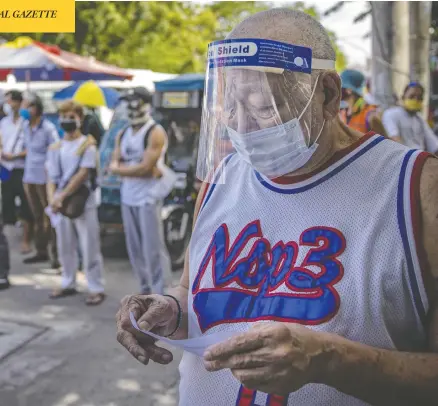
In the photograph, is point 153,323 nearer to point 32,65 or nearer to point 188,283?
point 188,283

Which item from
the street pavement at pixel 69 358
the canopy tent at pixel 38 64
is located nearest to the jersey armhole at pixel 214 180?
the street pavement at pixel 69 358

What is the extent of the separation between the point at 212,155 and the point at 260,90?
299 millimetres

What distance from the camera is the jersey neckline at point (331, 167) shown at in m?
1.48

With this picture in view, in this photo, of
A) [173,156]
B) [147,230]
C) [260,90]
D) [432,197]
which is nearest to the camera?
[432,197]

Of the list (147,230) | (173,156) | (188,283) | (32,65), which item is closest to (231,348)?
(188,283)

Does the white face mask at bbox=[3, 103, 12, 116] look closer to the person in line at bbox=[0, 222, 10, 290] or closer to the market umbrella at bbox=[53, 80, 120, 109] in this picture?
the market umbrella at bbox=[53, 80, 120, 109]

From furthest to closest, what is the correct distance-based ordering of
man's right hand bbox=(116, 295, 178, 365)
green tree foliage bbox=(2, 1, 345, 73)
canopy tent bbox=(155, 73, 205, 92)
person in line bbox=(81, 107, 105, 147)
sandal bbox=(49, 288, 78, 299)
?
green tree foliage bbox=(2, 1, 345, 73) < canopy tent bbox=(155, 73, 205, 92) < person in line bbox=(81, 107, 105, 147) < sandal bbox=(49, 288, 78, 299) < man's right hand bbox=(116, 295, 178, 365)

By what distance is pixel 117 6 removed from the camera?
20.7m

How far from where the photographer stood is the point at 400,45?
6.41 m

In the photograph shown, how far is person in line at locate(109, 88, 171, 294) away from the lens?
5.73 m

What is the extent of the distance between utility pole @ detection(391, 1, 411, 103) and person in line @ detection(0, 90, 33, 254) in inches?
167

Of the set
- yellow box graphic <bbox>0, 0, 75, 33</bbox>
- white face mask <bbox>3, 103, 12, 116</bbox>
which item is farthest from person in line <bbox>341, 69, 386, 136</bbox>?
white face mask <bbox>3, 103, 12, 116</bbox>

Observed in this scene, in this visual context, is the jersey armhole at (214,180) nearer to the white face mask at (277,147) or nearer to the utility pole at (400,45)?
the white face mask at (277,147)

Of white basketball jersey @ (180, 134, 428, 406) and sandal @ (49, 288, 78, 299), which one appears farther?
sandal @ (49, 288, 78, 299)
